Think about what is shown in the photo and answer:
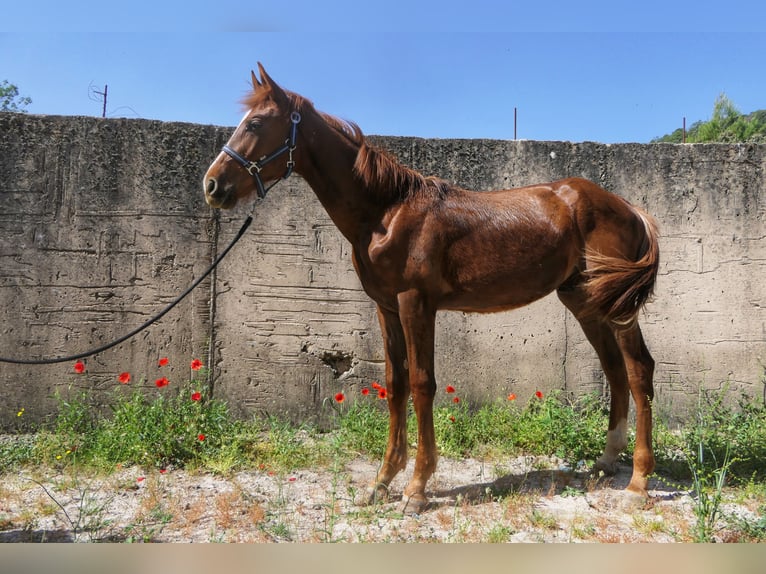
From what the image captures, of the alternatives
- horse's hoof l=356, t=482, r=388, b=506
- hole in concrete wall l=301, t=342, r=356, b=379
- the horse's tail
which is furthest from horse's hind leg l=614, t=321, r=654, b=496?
hole in concrete wall l=301, t=342, r=356, b=379

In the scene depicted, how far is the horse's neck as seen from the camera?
120 inches

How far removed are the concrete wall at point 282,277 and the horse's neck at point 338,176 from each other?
129cm

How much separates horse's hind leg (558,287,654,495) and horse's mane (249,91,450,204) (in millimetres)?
1186

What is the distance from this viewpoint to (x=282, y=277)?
4.33 meters

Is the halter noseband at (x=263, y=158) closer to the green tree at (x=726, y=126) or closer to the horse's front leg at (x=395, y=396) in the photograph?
the horse's front leg at (x=395, y=396)

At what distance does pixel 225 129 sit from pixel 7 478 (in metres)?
2.89

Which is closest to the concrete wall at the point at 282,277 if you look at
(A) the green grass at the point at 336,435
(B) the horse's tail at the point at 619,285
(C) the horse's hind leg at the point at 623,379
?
(A) the green grass at the point at 336,435

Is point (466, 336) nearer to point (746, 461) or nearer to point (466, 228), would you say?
point (466, 228)

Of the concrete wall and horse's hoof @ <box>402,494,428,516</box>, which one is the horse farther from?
the concrete wall

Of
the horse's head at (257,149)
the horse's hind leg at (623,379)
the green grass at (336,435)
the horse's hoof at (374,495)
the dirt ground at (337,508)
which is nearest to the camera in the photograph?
the dirt ground at (337,508)

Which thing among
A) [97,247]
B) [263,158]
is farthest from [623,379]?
[97,247]

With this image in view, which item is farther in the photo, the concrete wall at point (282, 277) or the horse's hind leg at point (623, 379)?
the concrete wall at point (282, 277)

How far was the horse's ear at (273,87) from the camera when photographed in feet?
9.31

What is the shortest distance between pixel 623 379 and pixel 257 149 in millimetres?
2659
